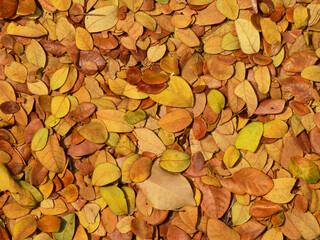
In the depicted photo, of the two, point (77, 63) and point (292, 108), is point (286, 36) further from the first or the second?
point (77, 63)

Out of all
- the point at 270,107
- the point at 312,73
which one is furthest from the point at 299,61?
the point at 270,107

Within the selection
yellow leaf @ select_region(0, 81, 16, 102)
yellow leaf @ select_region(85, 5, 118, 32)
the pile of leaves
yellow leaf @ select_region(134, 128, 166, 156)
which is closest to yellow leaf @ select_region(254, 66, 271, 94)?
the pile of leaves

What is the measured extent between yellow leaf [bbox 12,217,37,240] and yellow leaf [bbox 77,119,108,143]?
27cm

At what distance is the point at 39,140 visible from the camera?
0.99m

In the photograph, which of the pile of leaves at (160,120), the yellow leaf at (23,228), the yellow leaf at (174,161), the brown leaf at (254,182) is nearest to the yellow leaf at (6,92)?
the pile of leaves at (160,120)

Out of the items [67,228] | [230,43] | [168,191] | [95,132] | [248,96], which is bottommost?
[67,228]

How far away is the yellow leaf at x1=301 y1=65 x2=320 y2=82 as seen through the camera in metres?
0.99

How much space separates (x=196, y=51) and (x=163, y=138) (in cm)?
26

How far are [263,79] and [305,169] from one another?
0.26 m

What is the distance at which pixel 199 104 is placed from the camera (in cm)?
100

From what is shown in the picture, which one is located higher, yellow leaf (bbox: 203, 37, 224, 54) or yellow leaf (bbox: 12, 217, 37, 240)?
yellow leaf (bbox: 203, 37, 224, 54)

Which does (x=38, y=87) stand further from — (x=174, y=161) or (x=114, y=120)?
(x=174, y=161)

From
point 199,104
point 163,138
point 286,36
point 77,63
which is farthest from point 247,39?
point 77,63

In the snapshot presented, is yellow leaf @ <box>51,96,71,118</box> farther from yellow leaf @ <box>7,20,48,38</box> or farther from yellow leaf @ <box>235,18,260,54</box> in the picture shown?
yellow leaf @ <box>235,18,260,54</box>
